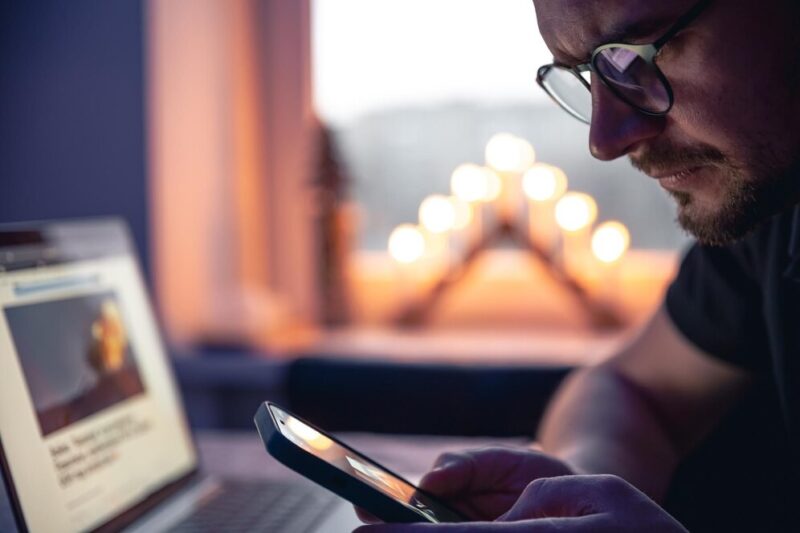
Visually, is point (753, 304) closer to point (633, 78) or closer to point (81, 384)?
point (633, 78)

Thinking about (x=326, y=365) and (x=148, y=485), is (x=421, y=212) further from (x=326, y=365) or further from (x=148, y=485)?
(x=148, y=485)

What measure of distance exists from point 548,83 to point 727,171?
0.21 meters

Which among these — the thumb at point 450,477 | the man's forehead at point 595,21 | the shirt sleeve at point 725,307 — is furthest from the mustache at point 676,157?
the thumb at point 450,477

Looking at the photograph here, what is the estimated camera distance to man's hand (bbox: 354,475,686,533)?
52 centimetres

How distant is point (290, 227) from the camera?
2006mm

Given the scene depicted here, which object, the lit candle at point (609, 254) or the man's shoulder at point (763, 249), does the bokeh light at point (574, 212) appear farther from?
the man's shoulder at point (763, 249)

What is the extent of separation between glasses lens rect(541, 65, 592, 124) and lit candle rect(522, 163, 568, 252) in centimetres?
95

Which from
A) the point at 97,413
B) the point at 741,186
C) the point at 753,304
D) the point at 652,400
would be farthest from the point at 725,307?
the point at 97,413

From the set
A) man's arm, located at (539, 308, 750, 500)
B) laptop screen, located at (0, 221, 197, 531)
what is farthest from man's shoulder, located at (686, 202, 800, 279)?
laptop screen, located at (0, 221, 197, 531)

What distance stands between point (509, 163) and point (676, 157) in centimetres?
106

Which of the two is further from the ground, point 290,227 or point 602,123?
point 602,123

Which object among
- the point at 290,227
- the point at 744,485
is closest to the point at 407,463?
the point at 744,485

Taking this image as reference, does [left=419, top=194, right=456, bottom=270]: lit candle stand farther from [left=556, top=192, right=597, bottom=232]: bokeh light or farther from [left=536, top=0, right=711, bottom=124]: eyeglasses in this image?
[left=536, top=0, right=711, bottom=124]: eyeglasses

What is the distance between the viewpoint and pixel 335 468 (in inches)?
21.9
